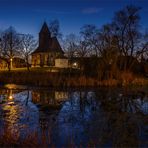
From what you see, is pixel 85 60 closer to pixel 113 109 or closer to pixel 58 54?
pixel 58 54

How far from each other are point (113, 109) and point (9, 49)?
51745 mm

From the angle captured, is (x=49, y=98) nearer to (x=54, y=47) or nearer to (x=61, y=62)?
(x=61, y=62)

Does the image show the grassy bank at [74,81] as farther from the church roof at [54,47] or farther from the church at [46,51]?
the church roof at [54,47]

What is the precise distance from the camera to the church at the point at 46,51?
256 ft

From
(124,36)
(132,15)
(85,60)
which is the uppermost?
(132,15)

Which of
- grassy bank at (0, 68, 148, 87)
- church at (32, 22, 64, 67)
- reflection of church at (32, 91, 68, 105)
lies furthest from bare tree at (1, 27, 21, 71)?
reflection of church at (32, 91, 68, 105)

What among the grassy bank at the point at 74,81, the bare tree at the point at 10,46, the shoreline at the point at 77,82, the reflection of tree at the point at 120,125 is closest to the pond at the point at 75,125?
the reflection of tree at the point at 120,125

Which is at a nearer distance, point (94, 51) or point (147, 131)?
point (147, 131)

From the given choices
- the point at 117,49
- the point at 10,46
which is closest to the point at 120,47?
the point at 117,49

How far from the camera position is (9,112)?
2050 cm

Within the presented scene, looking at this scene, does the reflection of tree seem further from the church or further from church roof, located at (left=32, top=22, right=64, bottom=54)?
church roof, located at (left=32, top=22, right=64, bottom=54)

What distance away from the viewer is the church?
7812cm

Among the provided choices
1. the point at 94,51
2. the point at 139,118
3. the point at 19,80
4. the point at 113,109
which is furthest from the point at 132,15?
the point at 139,118

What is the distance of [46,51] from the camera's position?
259 ft
